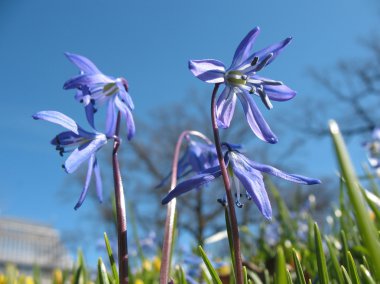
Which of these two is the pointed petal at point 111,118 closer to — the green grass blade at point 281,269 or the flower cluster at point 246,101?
the flower cluster at point 246,101

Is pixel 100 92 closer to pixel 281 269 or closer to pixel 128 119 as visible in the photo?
pixel 128 119

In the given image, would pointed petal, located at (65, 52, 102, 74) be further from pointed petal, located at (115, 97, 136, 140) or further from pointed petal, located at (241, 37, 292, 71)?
pointed petal, located at (241, 37, 292, 71)

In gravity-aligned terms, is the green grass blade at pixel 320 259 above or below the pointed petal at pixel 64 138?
below

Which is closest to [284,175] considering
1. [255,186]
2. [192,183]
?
[255,186]

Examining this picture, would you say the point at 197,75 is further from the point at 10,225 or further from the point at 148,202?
the point at 10,225

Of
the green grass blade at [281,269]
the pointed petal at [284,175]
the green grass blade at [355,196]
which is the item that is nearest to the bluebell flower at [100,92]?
the pointed petal at [284,175]

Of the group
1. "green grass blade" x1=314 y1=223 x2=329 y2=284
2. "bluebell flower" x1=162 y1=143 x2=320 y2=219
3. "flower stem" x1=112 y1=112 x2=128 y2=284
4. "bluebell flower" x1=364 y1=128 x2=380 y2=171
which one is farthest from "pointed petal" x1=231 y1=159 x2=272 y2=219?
"bluebell flower" x1=364 y1=128 x2=380 y2=171

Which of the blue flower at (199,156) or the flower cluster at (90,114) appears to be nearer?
the flower cluster at (90,114)
